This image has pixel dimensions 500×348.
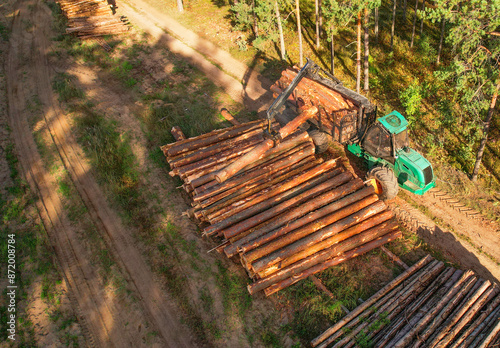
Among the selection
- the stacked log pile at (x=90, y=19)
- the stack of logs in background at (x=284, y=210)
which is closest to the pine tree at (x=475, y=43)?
the stack of logs in background at (x=284, y=210)

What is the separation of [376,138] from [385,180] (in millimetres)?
1889

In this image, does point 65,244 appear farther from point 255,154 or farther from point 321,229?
point 321,229

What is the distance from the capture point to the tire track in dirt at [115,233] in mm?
11681

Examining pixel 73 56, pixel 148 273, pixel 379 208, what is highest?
pixel 73 56

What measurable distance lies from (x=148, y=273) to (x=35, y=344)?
4.20 metres

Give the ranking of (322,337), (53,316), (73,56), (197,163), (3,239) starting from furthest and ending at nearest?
(73,56)
(197,163)
(3,239)
(53,316)
(322,337)

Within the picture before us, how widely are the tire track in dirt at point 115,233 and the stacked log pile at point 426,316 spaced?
5.08 metres

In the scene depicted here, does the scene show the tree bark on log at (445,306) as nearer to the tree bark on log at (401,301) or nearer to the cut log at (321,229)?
the tree bark on log at (401,301)

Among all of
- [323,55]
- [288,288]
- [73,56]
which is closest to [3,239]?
[288,288]

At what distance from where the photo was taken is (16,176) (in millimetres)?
16375

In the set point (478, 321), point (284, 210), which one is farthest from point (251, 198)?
point (478, 321)

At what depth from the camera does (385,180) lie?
14016 millimetres

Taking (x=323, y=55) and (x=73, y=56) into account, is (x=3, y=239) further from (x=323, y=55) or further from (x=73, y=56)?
(x=323, y=55)

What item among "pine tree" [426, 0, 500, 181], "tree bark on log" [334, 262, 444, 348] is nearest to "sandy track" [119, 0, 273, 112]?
"pine tree" [426, 0, 500, 181]
